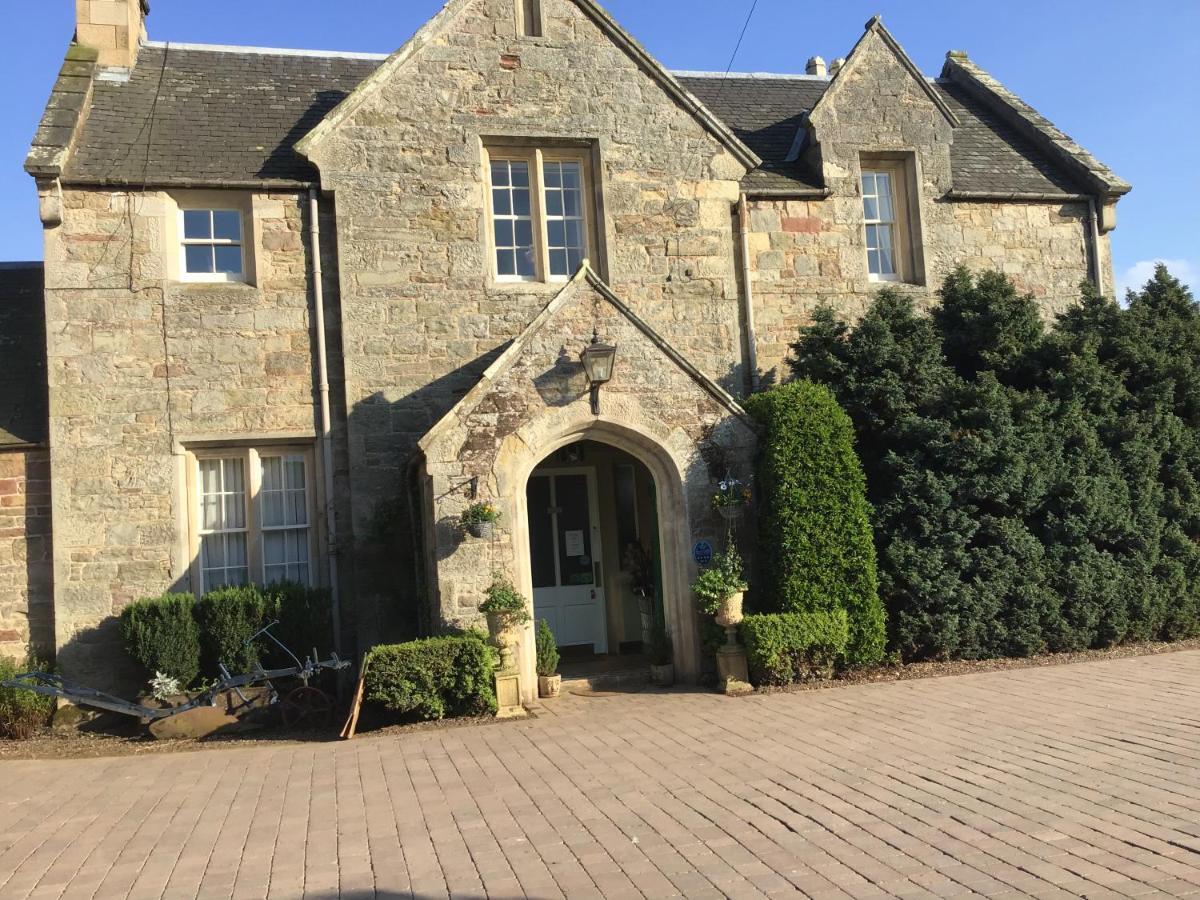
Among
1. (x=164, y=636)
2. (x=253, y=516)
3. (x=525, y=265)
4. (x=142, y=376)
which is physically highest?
(x=525, y=265)

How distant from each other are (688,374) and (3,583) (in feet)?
28.2

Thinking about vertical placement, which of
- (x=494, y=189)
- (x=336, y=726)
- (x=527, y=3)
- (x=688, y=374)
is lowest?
(x=336, y=726)

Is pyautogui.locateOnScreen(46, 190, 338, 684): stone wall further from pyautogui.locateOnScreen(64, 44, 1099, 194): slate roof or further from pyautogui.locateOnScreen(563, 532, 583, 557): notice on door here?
pyautogui.locateOnScreen(563, 532, 583, 557): notice on door

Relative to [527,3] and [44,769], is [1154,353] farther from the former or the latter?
[44,769]

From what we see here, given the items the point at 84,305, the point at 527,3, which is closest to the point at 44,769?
the point at 84,305

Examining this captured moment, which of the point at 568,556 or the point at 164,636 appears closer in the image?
the point at 164,636

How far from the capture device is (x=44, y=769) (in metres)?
9.00

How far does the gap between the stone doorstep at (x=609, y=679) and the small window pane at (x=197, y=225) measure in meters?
7.38

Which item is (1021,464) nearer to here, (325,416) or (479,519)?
(479,519)

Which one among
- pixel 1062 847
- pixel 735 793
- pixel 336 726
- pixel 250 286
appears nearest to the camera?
pixel 1062 847

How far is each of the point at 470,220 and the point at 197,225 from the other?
3538mm

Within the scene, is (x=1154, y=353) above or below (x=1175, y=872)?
above

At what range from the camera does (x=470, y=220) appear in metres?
12.7

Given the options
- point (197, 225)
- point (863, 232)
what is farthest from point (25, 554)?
point (863, 232)
